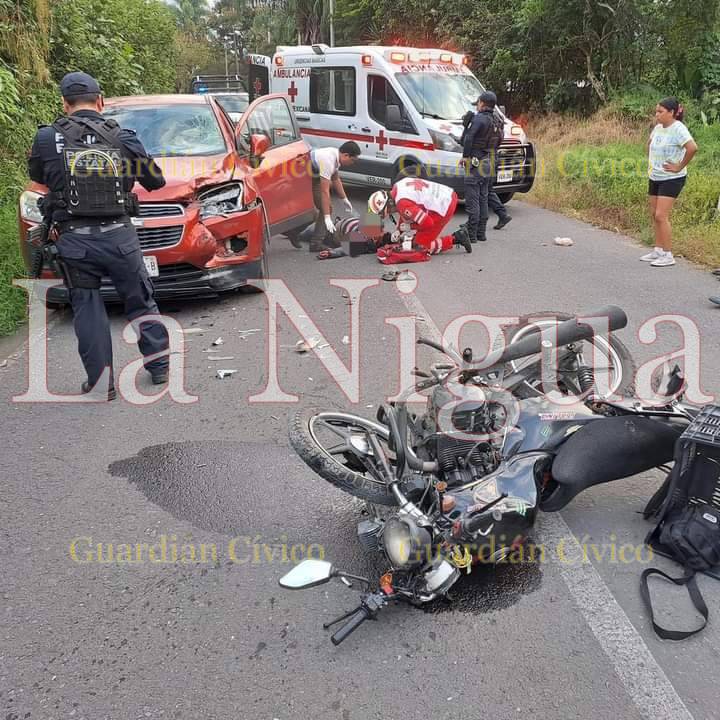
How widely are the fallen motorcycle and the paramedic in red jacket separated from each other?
16.1 ft

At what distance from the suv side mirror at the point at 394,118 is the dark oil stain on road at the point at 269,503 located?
8.04m

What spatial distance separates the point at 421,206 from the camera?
8.01 meters

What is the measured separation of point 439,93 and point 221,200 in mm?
6136

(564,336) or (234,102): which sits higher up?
(234,102)

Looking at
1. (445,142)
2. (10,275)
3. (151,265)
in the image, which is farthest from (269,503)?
(445,142)

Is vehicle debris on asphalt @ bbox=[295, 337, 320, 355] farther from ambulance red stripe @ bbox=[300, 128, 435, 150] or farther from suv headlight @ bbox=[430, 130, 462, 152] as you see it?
ambulance red stripe @ bbox=[300, 128, 435, 150]

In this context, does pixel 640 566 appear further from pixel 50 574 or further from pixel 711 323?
pixel 711 323

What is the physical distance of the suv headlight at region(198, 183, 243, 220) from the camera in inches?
243

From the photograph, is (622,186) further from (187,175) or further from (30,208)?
(30,208)

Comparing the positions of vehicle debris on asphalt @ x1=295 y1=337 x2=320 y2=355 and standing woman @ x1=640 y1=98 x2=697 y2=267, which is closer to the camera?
vehicle debris on asphalt @ x1=295 y1=337 x2=320 y2=355

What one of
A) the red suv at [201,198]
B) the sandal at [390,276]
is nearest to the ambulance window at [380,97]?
the red suv at [201,198]

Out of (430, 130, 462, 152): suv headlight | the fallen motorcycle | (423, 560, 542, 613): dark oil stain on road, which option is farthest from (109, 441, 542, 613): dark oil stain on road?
(430, 130, 462, 152): suv headlight

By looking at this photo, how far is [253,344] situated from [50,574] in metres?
2.89

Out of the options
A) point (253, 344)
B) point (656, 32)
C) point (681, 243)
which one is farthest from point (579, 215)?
point (656, 32)
